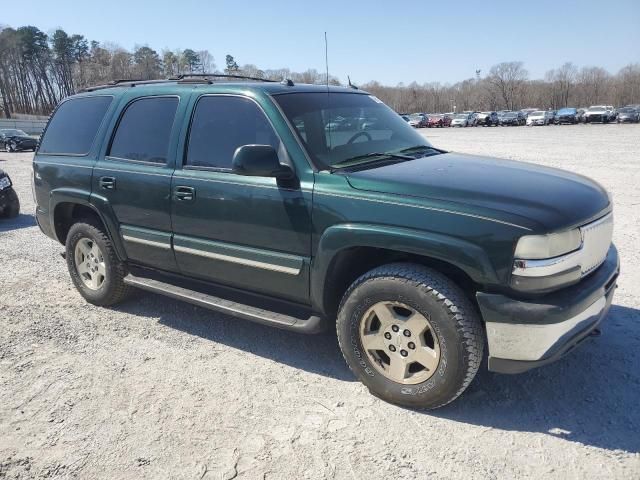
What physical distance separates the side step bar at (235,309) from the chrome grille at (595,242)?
1.65 m

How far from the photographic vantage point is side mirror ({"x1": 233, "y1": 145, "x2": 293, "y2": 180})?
3133mm

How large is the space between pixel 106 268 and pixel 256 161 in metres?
2.32

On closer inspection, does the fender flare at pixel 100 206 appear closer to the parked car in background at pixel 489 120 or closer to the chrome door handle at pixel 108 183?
the chrome door handle at pixel 108 183

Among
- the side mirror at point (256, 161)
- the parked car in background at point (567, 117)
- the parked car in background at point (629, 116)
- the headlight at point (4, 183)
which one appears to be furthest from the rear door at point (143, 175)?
the parked car in background at point (567, 117)

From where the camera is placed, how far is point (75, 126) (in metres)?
4.90

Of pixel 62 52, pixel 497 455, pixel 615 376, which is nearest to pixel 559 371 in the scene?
pixel 615 376

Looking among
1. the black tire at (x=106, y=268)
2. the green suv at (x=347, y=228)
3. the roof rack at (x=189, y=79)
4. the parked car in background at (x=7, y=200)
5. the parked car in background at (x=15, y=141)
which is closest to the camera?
the green suv at (x=347, y=228)

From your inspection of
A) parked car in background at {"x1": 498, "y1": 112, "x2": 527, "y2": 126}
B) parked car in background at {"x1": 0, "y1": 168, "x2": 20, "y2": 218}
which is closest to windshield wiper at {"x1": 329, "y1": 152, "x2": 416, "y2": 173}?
parked car in background at {"x1": 0, "y1": 168, "x2": 20, "y2": 218}

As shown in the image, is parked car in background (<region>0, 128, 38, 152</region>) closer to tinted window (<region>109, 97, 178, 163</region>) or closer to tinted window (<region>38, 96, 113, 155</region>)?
tinted window (<region>38, 96, 113, 155</region>)

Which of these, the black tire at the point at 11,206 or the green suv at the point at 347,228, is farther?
the black tire at the point at 11,206

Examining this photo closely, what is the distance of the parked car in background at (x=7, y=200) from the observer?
908 centimetres

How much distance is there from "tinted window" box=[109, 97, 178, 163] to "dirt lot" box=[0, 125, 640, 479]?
1.50 metres

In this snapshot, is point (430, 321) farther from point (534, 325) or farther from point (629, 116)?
point (629, 116)

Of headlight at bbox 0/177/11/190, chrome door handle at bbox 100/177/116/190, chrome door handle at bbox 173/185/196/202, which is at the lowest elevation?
headlight at bbox 0/177/11/190
